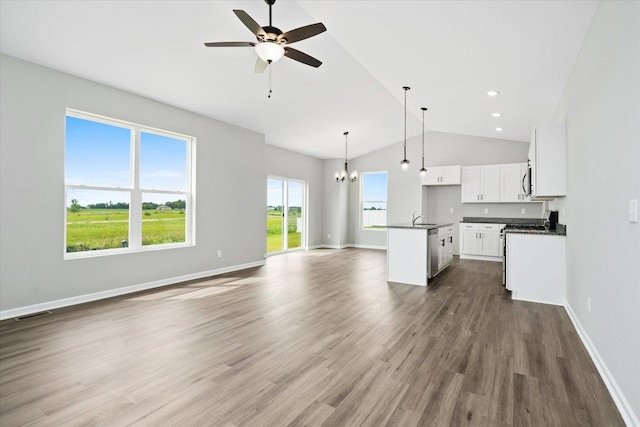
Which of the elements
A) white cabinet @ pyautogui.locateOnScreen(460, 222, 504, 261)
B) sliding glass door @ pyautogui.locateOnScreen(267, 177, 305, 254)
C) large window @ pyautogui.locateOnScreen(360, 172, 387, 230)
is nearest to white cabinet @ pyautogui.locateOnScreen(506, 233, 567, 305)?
white cabinet @ pyautogui.locateOnScreen(460, 222, 504, 261)

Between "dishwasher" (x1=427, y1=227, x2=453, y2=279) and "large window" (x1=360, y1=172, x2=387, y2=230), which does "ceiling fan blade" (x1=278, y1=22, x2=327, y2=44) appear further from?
"large window" (x1=360, y1=172, x2=387, y2=230)

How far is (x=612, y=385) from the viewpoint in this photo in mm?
2156

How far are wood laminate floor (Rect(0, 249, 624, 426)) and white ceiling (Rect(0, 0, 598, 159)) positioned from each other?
2.85 metres

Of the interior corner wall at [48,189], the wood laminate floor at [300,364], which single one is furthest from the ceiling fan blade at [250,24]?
the interior corner wall at [48,189]

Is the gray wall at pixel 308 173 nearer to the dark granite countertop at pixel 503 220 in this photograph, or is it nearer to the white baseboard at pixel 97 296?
the white baseboard at pixel 97 296

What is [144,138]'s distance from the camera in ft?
16.8

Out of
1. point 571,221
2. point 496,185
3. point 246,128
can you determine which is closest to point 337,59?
point 246,128

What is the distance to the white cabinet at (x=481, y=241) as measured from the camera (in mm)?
7652

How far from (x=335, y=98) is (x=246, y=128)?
77.6 inches

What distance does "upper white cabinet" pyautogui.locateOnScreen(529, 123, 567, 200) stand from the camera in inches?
159

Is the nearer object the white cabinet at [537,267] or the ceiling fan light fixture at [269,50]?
the ceiling fan light fixture at [269,50]

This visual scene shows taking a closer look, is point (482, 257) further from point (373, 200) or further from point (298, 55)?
point (298, 55)

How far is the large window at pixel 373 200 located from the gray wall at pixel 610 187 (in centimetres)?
668

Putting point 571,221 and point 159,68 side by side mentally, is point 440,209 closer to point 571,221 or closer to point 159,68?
point 571,221
